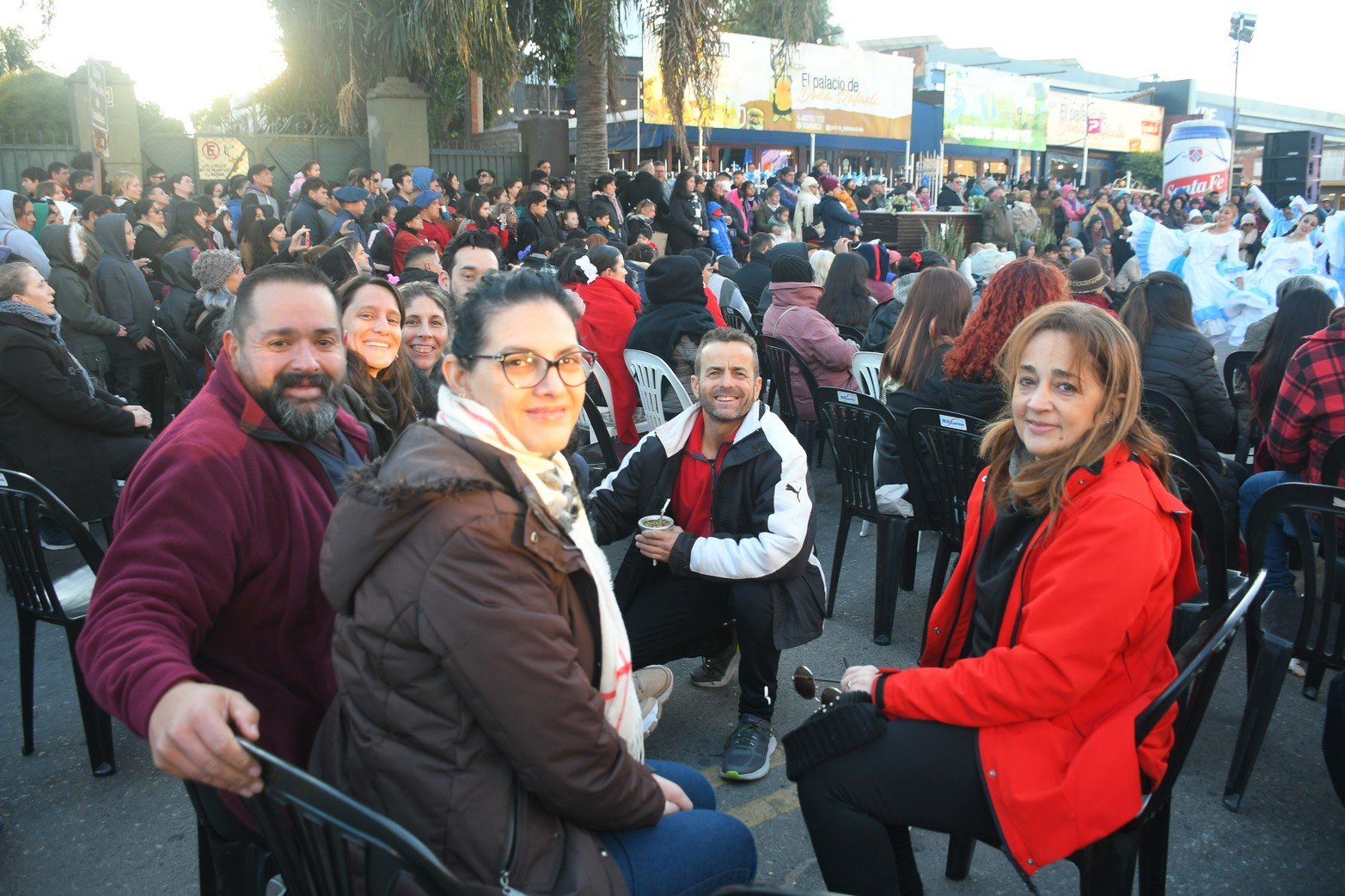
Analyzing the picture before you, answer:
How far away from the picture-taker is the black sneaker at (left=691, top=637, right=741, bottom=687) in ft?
12.6

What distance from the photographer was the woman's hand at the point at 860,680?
7.34 ft

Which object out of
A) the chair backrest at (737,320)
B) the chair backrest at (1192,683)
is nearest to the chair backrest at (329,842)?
the chair backrest at (1192,683)

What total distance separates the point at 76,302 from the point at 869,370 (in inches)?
223

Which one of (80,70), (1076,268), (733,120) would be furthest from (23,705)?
(733,120)

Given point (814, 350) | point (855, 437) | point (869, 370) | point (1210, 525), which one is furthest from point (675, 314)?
point (1210, 525)

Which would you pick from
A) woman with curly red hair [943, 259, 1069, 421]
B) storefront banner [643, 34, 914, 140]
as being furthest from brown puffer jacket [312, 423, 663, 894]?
storefront banner [643, 34, 914, 140]

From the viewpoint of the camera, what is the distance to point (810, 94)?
24812 millimetres

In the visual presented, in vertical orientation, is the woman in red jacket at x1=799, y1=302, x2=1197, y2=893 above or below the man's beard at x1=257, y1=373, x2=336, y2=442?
below

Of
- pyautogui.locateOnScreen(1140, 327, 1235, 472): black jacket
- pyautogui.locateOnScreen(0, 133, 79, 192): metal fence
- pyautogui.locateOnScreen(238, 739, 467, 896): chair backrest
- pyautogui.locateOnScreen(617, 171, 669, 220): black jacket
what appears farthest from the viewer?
pyautogui.locateOnScreen(617, 171, 669, 220): black jacket

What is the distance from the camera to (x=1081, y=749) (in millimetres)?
1995

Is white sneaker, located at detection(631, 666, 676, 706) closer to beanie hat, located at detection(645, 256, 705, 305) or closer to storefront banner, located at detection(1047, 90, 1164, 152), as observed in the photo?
beanie hat, located at detection(645, 256, 705, 305)

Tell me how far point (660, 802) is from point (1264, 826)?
2123mm

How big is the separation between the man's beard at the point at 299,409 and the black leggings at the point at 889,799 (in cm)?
143

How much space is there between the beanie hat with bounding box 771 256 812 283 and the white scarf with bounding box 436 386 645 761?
16.5 feet
